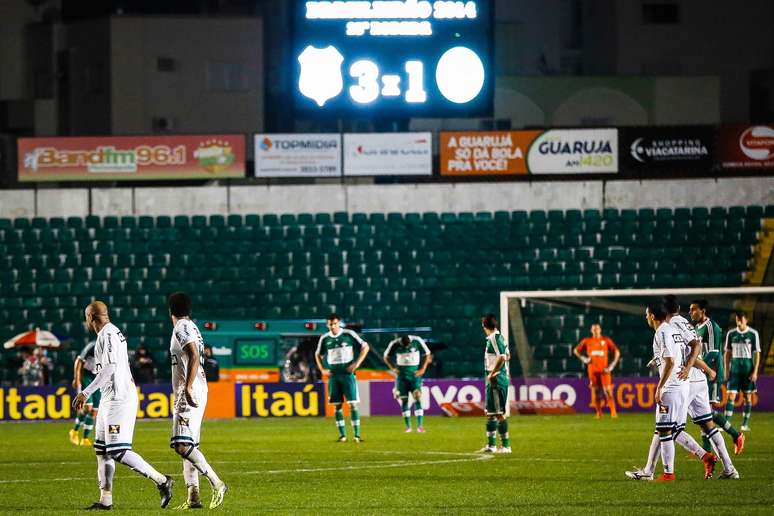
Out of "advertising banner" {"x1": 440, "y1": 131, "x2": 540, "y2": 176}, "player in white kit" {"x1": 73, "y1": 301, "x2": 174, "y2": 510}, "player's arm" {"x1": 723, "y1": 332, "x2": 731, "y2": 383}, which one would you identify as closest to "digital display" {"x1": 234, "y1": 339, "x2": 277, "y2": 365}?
"advertising banner" {"x1": 440, "y1": 131, "x2": 540, "y2": 176}

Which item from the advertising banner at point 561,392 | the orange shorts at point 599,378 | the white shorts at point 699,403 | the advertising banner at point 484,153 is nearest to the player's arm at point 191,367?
the white shorts at point 699,403

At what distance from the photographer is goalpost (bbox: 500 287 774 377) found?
33938mm

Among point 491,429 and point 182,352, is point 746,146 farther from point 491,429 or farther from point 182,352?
point 182,352

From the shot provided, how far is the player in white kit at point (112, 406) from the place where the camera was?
13.9 meters

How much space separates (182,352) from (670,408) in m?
5.37

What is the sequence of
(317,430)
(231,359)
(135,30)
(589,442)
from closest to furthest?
(589,442), (317,430), (231,359), (135,30)

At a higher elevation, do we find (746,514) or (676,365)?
(676,365)

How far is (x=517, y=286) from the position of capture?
42.6m

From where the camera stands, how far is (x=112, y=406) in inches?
549

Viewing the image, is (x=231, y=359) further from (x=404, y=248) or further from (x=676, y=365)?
(x=676, y=365)

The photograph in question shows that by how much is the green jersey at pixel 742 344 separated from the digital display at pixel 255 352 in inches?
593

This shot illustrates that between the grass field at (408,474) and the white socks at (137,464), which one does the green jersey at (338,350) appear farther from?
the white socks at (137,464)

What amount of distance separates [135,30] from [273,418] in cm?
3220

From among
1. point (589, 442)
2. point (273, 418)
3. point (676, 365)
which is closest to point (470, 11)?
point (273, 418)
